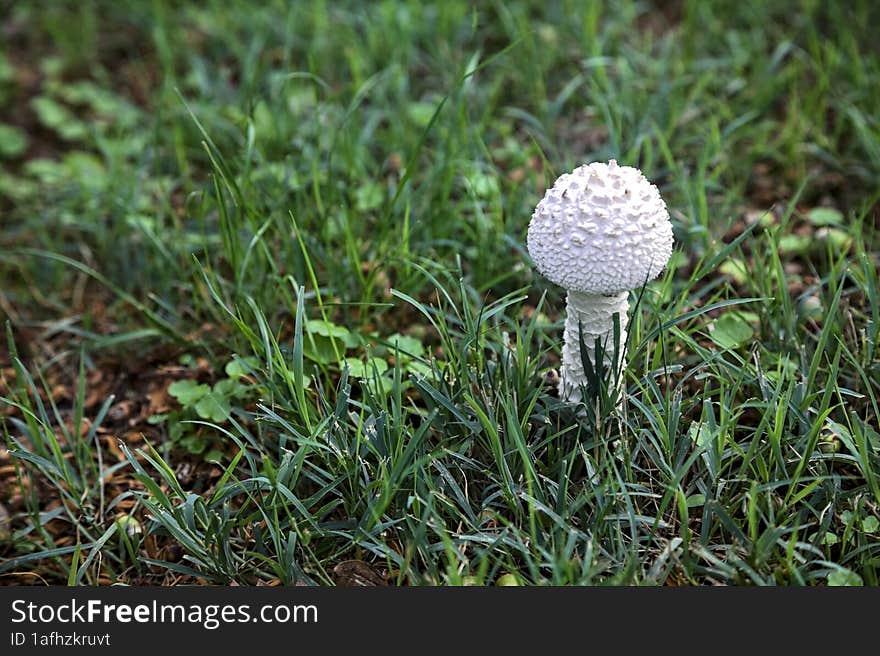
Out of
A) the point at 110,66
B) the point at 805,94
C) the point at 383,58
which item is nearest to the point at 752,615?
the point at 805,94

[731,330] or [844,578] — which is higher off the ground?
[731,330]

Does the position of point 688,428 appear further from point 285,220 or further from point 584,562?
point 285,220

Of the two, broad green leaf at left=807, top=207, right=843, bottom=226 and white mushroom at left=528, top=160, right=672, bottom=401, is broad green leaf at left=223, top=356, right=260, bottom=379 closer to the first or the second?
white mushroom at left=528, top=160, right=672, bottom=401

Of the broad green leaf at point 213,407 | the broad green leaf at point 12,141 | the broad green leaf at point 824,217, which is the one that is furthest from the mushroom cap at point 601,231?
the broad green leaf at point 12,141

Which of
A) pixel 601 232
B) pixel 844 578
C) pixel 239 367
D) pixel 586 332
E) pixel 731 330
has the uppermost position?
pixel 601 232

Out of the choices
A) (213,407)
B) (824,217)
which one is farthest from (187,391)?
(824,217)

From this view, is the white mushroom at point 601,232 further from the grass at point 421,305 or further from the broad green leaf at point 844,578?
the broad green leaf at point 844,578

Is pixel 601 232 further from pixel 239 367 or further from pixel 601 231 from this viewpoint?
pixel 239 367

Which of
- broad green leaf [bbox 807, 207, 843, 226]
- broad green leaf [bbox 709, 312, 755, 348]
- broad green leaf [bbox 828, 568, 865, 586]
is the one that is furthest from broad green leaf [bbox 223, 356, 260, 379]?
broad green leaf [bbox 807, 207, 843, 226]

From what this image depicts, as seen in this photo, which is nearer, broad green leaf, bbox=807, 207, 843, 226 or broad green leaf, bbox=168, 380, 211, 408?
broad green leaf, bbox=168, 380, 211, 408
